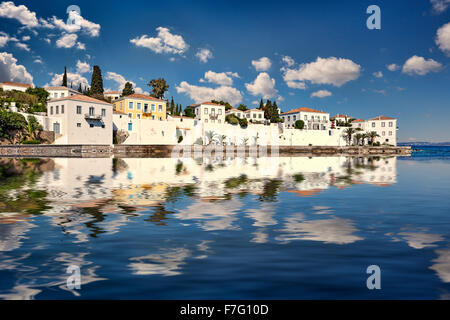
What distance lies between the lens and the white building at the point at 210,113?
94.1 m

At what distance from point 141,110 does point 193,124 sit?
12.2 meters

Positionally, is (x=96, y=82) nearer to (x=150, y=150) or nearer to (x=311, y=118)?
(x=150, y=150)

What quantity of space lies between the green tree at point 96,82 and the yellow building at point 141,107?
7.99 m

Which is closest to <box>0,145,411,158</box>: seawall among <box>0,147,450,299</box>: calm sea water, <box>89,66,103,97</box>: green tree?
<box>89,66,103,97</box>: green tree

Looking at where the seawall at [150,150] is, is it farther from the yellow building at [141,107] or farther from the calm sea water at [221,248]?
the calm sea water at [221,248]

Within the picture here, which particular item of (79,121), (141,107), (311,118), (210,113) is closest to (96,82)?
(141,107)

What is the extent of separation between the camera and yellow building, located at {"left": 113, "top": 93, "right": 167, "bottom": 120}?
78.2 meters

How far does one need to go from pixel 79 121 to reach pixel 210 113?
128ft

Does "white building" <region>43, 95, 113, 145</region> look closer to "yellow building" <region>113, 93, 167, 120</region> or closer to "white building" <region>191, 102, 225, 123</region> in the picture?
"yellow building" <region>113, 93, 167, 120</region>

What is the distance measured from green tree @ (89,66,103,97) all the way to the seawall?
27.4 m

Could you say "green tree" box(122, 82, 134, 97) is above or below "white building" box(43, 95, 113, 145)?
above

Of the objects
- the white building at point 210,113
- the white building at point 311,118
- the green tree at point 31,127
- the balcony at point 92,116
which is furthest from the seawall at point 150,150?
the white building at point 311,118

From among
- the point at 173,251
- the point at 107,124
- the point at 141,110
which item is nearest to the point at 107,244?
the point at 173,251

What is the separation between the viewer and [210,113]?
95000 millimetres
